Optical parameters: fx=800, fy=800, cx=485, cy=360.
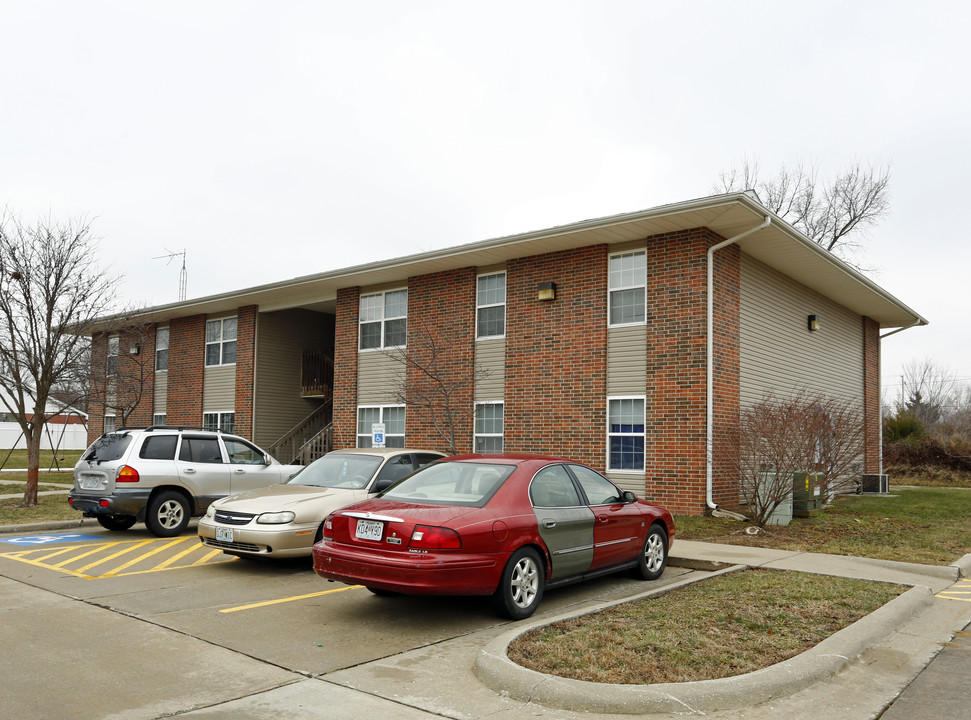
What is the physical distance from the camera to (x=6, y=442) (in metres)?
52.2

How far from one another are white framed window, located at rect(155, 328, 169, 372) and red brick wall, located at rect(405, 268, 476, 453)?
458 inches

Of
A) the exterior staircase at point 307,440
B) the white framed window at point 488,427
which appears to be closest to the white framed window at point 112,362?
the exterior staircase at point 307,440

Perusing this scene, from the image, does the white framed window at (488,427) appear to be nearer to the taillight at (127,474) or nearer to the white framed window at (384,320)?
the white framed window at (384,320)

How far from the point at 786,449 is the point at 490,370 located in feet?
22.6

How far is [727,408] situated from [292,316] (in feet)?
48.4

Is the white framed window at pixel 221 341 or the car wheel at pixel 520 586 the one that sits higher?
the white framed window at pixel 221 341

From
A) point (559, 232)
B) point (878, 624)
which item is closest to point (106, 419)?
point (559, 232)

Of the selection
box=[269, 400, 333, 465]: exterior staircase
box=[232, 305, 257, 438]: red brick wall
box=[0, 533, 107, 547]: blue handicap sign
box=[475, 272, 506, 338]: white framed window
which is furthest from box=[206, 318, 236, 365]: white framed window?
box=[0, 533, 107, 547]: blue handicap sign

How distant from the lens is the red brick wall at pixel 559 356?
52.2ft

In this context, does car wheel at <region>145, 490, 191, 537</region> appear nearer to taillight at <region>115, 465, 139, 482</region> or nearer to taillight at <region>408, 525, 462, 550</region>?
taillight at <region>115, 465, 139, 482</region>

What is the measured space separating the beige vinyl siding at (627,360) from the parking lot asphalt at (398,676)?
8.29m

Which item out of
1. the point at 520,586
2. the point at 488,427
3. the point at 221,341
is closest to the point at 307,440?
the point at 221,341

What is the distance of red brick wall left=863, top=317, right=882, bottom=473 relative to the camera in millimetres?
23250

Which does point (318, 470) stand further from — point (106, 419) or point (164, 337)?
point (106, 419)
